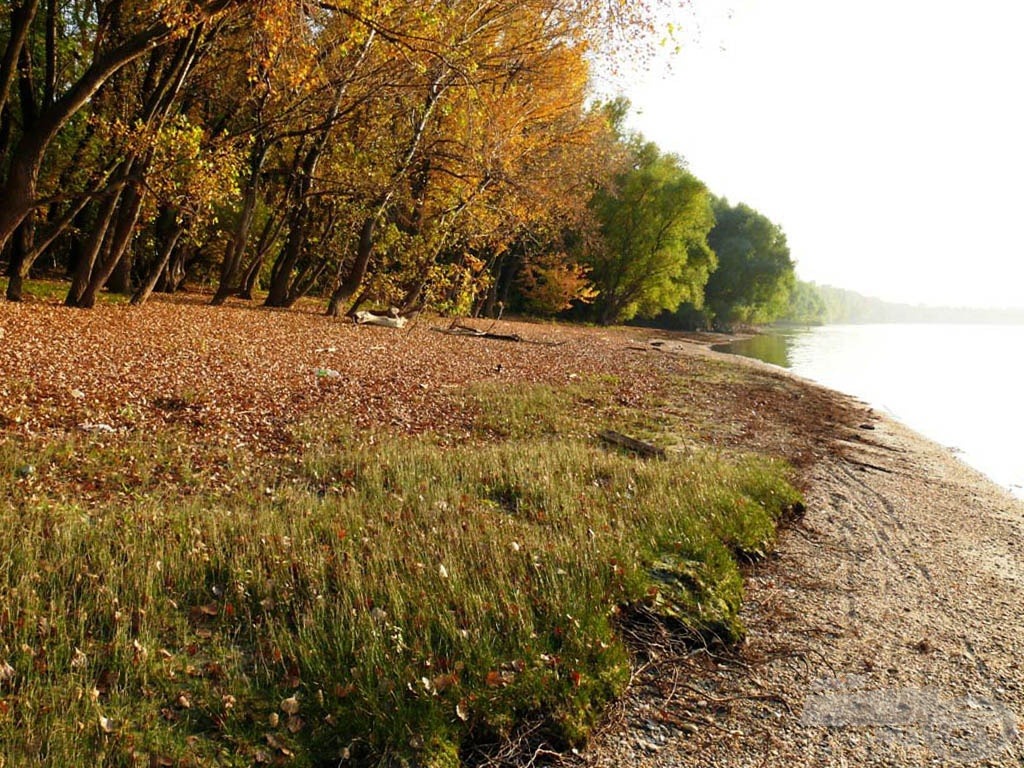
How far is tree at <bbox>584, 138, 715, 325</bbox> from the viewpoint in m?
50.2

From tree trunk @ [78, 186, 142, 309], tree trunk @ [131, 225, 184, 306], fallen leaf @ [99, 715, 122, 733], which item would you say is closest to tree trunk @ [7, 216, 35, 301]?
tree trunk @ [78, 186, 142, 309]

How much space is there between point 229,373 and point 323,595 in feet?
28.7

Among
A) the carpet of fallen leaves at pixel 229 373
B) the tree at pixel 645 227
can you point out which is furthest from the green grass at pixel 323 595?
the tree at pixel 645 227

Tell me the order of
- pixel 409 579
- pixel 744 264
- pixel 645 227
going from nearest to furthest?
pixel 409 579 → pixel 645 227 → pixel 744 264

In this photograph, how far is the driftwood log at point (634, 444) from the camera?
986cm

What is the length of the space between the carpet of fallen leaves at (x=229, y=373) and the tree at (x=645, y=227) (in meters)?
31.9

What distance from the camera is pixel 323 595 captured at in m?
4.55

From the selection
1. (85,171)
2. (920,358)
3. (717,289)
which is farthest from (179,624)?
(717,289)

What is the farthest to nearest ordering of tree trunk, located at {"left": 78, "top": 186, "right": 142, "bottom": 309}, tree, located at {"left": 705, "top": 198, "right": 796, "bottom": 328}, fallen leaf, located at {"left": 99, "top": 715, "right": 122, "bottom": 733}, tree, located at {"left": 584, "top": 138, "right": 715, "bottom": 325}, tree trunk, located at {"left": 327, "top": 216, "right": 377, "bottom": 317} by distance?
1. tree, located at {"left": 705, "top": 198, "right": 796, "bottom": 328}
2. tree, located at {"left": 584, "top": 138, "right": 715, "bottom": 325}
3. tree trunk, located at {"left": 327, "top": 216, "right": 377, "bottom": 317}
4. tree trunk, located at {"left": 78, "top": 186, "right": 142, "bottom": 309}
5. fallen leaf, located at {"left": 99, "top": 715, "right": 122, "bottom": 733}

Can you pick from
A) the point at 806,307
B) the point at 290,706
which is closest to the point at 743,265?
the point at 290,706

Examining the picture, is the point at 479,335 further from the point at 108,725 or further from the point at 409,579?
the point at 108,725

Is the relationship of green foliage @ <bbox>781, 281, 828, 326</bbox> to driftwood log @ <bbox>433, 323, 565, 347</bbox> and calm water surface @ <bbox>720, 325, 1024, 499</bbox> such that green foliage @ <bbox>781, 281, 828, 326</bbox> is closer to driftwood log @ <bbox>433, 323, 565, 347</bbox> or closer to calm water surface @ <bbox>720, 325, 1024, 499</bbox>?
calm water surface @ <bbox>720, 325, 1024, 499</bbox>

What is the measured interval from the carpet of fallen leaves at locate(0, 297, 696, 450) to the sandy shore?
6.04 m

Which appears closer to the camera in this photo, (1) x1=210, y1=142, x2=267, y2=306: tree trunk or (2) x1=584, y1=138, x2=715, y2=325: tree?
(1) x1=210, y1=142, x2=267, y2=306: tree trunk
